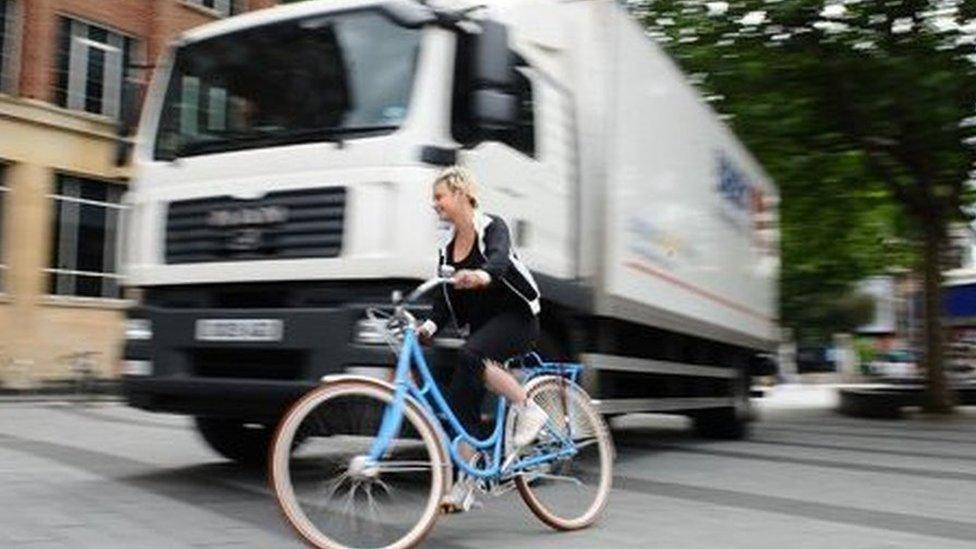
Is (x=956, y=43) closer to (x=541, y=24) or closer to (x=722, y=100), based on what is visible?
(x=722, y=100)

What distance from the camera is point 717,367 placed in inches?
447

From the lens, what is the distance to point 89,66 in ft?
79.9

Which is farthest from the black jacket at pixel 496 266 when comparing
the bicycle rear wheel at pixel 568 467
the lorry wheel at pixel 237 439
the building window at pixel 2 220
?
Answer: the building window at pixel 2 220

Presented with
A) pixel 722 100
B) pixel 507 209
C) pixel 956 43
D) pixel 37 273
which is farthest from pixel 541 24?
pixel 37 273

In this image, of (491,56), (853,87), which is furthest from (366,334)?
(853,87)

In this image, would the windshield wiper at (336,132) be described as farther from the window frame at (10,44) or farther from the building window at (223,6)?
the building window at (223,6)

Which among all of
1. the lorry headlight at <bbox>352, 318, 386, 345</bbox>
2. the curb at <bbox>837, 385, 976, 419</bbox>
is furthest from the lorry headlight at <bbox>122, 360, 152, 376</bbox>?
the curb at <bbox>837, 385, 976, 419</bbox>

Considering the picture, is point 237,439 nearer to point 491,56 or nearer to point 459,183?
point 491,56

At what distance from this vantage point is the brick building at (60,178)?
2283cm

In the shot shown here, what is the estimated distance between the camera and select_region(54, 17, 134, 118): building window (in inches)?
937

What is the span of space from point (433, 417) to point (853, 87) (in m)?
13.2

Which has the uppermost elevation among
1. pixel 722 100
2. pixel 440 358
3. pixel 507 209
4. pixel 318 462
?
pixel 722 100

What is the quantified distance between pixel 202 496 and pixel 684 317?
461 cm

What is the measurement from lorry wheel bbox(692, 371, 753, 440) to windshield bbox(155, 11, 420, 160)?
655 centimetres
